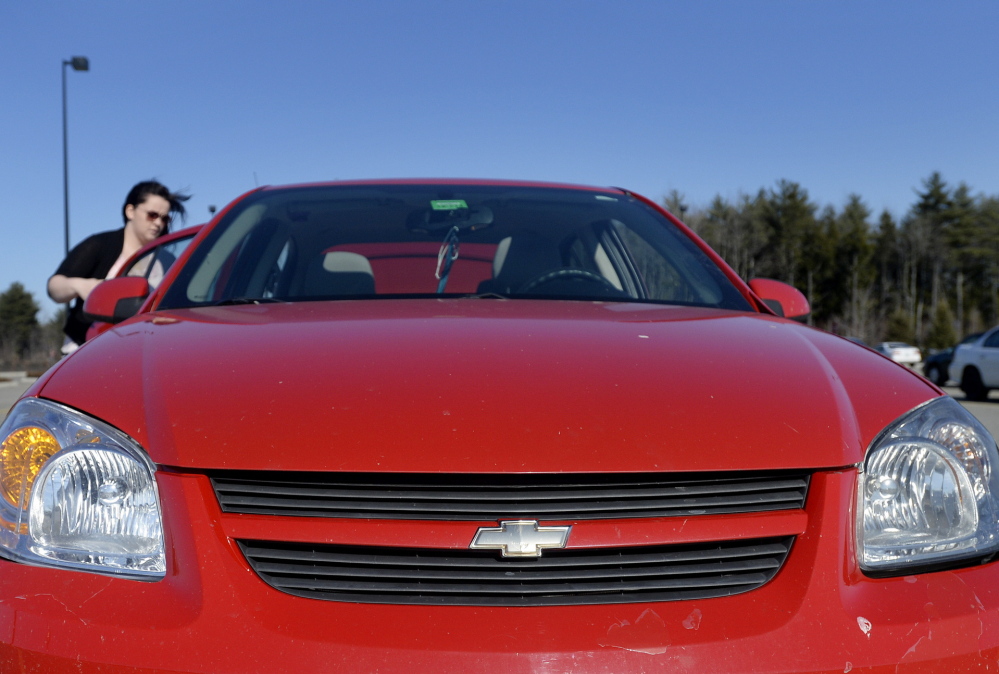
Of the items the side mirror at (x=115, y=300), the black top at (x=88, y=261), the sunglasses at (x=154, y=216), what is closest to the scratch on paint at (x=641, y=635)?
the side mirror at (x=115, y=300)

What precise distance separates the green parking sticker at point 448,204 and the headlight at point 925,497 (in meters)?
1.69

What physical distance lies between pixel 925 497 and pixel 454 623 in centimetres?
81

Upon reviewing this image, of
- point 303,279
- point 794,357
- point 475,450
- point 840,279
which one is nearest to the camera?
point 475,450

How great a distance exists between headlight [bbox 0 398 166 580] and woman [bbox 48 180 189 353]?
3.52m

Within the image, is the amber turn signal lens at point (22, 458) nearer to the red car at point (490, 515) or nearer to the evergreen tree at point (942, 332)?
the red car at point (490, 515)

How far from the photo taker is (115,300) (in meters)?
2.65

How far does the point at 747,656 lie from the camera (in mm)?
1369

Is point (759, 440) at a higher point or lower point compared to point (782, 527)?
higher

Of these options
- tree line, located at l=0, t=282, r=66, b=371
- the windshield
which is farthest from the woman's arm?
tree line, located at l=0, t=282, r=66, b=371

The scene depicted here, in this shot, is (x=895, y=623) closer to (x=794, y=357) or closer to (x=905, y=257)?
(x=794, y=357)

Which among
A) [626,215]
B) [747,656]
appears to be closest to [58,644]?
[747,656]

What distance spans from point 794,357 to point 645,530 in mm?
605

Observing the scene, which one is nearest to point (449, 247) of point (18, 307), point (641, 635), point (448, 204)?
point (448, 204)

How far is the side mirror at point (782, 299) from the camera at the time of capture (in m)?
2.75
